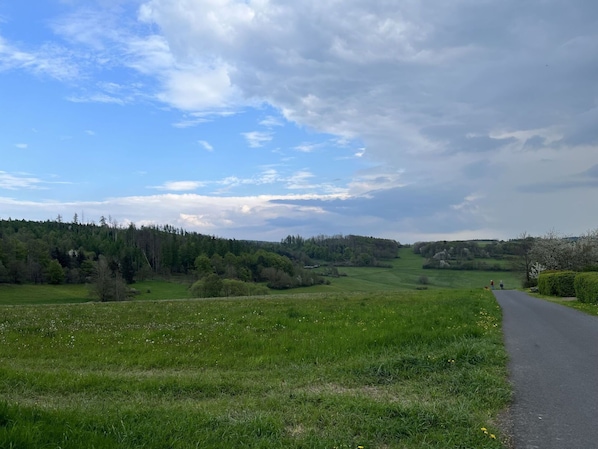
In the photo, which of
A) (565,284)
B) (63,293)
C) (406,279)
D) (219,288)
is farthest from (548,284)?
(63,293)

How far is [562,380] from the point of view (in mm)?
8438

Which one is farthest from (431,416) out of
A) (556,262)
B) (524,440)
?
(556,262)

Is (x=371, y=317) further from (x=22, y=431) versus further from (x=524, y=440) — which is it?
(x=22, y=431)

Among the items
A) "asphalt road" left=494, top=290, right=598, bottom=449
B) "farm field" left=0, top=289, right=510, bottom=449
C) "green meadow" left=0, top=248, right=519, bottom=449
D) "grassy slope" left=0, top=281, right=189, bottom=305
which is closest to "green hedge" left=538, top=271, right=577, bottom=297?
"asphalt road" left=494, top=290, right=598, bottom=449

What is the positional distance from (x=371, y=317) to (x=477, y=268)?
10862 centimetres

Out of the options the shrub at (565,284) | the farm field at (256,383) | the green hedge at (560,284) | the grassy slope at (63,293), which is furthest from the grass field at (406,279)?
the farm field at (256,383)

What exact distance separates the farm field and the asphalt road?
0.38m

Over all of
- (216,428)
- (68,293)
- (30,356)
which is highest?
(216,428)

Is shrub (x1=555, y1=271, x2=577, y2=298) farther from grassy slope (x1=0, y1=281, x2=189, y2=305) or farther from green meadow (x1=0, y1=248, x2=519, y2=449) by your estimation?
grassy slope (x1=0, y1=281, x2=189, y2=305)

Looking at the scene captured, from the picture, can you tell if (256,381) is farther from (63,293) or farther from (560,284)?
(63,293)

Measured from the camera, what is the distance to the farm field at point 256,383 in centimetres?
545

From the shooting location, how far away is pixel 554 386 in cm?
803

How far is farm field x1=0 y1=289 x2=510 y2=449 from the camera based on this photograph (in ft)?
17.9

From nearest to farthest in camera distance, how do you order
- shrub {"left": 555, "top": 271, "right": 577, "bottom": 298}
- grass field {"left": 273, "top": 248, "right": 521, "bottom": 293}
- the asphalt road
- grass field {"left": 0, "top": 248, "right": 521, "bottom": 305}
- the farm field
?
the farm field < the asphalt road < shrub {"left": 555, "top": 271, "right": 577, "bottom": 298} < grass field {"left": 0, "top": 248, "right": 521, "bottom": 305} < grass field {"left": 273, "top": 248, "right": 521, "bottom": 293}
